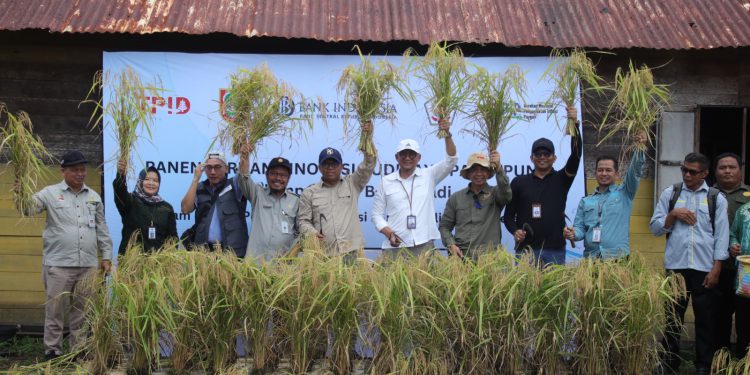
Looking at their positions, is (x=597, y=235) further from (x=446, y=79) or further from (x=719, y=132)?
(x=719, y=132)

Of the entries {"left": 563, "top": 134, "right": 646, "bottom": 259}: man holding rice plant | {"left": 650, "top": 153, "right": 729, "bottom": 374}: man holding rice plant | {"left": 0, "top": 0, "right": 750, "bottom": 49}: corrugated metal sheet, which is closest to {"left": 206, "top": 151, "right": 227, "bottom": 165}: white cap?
{"left": 0, "top": 0, "right": 750, "bottom": 49}: corrugated metal sheet

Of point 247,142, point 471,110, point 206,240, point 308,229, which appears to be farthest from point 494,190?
point 206,240

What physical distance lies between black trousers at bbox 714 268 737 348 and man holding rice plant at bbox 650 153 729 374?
0.06m

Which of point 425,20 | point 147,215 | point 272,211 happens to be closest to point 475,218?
point 272,211

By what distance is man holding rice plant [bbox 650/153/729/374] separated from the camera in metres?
4.64

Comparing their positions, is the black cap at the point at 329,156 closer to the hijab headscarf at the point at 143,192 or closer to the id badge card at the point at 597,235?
the hijab headscarf at the point at 143,192

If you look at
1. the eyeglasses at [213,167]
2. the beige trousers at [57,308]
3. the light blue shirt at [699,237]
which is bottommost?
the beige trousers at [57,308]

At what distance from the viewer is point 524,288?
3617 mm

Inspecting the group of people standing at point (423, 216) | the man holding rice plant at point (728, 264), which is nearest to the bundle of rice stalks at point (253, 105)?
the group of people standing at point (423, 216)

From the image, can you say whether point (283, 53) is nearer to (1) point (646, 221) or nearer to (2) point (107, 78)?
(2) point (107, 78)

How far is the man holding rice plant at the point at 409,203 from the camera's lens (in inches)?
195

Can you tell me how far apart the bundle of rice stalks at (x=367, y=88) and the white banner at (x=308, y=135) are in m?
0.89

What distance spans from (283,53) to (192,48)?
872mm

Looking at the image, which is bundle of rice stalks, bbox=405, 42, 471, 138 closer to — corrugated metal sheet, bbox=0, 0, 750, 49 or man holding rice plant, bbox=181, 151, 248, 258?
corrugated metal sheet, bbox=0, 0, 750, 49
